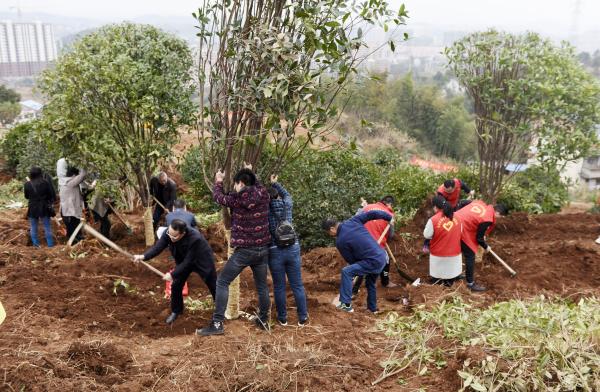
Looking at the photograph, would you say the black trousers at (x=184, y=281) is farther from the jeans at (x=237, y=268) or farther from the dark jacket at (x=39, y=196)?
the dark jacket at (x=39, y=196)

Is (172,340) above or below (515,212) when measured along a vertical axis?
above

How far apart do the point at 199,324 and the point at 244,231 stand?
127 cm

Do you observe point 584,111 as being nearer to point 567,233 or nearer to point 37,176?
point 567,233

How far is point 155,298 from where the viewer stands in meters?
6.71

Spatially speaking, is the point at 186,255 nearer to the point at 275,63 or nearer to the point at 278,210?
the point at 278,210

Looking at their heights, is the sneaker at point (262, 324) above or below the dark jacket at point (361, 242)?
below

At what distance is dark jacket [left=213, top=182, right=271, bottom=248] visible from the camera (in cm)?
518

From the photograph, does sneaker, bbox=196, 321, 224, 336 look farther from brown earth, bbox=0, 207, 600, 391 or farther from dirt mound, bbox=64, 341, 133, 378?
dirt mound, bbox=64, 341, 133, 378

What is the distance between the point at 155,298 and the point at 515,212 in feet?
→ 25.1

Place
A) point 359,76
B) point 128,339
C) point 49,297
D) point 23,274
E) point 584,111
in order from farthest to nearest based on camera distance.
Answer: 1. point 584,111
2. point 23,274
3. point 49,297
4. point 128,339
5. point 359,76

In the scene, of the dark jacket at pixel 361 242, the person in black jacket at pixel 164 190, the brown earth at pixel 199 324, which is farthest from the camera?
the person in black jacket at pixel 164 190

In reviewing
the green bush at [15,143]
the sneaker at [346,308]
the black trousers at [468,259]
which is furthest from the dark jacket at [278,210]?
the green bush at [15,143]

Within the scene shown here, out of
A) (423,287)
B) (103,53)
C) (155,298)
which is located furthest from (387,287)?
(103,53)

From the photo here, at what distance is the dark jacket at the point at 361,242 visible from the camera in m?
6.20
